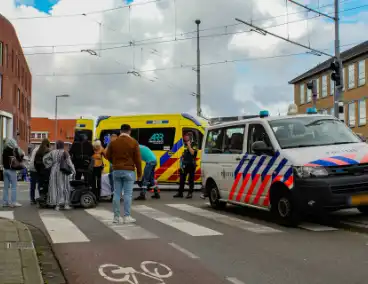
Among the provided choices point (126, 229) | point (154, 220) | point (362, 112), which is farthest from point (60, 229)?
point (362, 112)

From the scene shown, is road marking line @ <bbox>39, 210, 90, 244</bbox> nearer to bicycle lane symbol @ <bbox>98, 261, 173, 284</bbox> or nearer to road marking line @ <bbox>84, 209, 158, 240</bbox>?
road marking line @ <bbox>84, 209, 158, 240</bbox>

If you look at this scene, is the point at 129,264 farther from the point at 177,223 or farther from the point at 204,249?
the point at 177,223

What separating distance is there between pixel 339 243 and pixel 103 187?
7.40 metres

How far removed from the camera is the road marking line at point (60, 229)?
24.4 ft

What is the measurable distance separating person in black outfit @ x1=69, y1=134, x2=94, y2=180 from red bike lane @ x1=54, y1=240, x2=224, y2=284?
5749 millimetres

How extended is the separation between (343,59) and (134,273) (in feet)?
131

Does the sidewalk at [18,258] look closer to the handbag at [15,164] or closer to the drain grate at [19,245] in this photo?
the drain grate at [19,245]

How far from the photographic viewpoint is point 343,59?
4184 centimetres

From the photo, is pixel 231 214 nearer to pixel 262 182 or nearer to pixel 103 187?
pixel 262 182

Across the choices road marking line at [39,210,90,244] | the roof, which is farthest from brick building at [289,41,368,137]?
road marking line at [39,210,90,244]

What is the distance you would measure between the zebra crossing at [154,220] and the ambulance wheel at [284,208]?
0.18 meters

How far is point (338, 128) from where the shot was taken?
912 cm

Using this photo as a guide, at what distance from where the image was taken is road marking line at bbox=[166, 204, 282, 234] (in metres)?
8.26

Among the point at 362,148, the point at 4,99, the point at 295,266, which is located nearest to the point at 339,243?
the point at 295,266
